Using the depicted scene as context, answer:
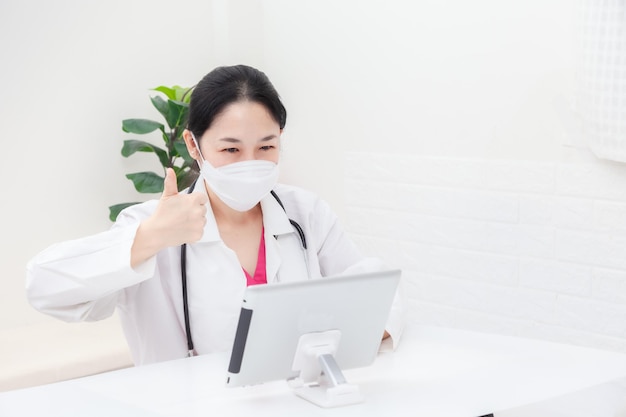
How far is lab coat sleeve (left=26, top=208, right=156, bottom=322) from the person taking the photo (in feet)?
5.83

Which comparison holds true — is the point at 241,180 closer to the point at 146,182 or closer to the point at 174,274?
the point at 174,274

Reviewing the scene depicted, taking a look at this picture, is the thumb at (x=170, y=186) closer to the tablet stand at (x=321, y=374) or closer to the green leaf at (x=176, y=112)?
the tablet stand at (x=321, y=374)

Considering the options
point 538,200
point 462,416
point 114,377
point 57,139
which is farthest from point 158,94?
point 462,416

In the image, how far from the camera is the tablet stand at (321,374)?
5.32 feet

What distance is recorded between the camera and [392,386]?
5.70ft

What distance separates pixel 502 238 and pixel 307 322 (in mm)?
1618

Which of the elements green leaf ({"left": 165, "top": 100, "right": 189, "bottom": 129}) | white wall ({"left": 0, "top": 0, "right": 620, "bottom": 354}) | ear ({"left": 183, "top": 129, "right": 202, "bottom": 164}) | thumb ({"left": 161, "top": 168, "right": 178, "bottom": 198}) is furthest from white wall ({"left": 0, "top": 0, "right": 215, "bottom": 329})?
thumb ({"left": 161, "top": 168, "right": 178, "bottom": 198})

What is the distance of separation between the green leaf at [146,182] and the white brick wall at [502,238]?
0.76 meters

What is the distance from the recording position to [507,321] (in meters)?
3.13

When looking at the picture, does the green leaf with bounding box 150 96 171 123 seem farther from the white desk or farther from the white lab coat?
the white desk

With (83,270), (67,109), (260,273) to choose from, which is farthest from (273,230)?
(67,109)

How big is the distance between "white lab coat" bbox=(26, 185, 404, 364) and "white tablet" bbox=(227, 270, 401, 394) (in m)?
Result: 0.27

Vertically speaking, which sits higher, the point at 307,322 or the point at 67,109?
the point at 67,109

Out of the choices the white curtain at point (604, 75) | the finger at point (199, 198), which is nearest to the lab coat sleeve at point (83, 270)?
the finger at point (199, 198)
